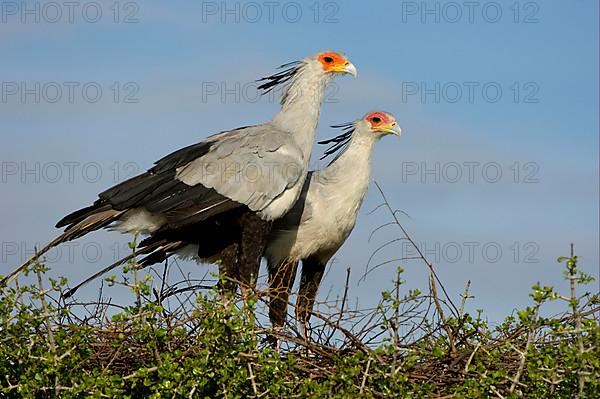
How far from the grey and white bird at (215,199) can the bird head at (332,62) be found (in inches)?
26.9

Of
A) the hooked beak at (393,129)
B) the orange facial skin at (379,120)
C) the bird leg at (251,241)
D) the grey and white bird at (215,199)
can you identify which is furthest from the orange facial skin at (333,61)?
the bird leg at (251,241)

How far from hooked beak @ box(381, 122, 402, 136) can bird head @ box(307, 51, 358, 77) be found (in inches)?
18.2

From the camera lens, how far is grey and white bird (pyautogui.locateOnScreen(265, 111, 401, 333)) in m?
6.58

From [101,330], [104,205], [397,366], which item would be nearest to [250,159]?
[104,205]

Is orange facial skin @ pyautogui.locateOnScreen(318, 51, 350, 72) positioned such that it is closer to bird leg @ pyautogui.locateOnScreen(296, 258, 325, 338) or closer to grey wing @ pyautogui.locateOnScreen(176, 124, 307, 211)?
grey wing @ pyautogui.locateOnScreen(176, 124, 307, 211)

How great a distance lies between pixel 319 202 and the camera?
21.7ft

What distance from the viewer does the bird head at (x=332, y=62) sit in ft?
22.6

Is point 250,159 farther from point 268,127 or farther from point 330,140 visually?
point 330,140

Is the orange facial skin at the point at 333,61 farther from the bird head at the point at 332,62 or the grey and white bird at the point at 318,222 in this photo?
the grey and white bird at the point at 318,222

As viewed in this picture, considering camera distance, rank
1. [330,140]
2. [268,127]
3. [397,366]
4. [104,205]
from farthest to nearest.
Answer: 1. [330,140]
2. [268,127]
3. [104,205]
4. [397,366]

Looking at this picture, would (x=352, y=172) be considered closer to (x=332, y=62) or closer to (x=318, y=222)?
(x=318, y=222)

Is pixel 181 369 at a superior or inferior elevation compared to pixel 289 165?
inferior

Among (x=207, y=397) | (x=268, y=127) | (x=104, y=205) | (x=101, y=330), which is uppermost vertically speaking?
(x=268, y=127)

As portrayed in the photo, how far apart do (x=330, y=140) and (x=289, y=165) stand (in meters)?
0.98
